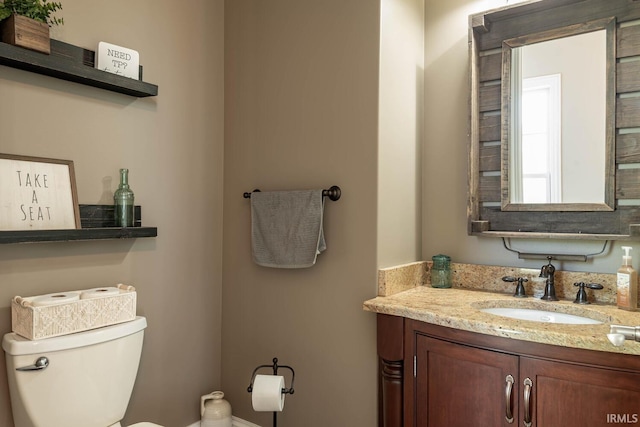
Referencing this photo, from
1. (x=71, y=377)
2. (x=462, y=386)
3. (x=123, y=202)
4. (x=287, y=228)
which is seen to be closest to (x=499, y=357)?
(x=462, y=386)

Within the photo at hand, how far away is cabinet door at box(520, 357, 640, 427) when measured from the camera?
1174mm

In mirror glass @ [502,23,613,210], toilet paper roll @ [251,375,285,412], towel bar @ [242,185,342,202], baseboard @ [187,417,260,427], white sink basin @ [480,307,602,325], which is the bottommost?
baseboard @ [187,417,260,427]

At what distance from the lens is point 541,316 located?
164 centimetres

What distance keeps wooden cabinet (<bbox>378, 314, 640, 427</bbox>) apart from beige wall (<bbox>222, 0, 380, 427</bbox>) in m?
0.21

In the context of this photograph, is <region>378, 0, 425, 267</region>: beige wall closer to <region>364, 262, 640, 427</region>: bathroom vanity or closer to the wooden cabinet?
<region>364, 262, 640, 427</region>: bathroom vanity

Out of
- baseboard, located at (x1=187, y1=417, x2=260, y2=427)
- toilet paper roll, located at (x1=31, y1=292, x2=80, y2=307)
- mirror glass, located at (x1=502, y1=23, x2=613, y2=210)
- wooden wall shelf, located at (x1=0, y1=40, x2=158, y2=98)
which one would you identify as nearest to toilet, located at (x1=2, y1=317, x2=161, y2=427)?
toilet paper roll, located at (x1=31, y1=292, x2=80, y2=307)

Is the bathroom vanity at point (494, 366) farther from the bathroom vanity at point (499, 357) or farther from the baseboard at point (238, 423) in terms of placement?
the baseboard at point (238, 423)

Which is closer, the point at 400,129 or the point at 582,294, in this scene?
the point at 582,294

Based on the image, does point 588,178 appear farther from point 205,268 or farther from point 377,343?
point 205,268

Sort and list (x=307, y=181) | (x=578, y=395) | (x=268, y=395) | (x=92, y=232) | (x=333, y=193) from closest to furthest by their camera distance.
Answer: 1. (x=578, y=395)
2. (x=92, y=232)
3. (x=268, y=395)
4. (x=333, y=193)
5. (x=307, y=181)

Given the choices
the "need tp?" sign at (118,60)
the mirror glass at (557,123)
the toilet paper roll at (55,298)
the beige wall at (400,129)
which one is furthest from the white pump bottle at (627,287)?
the "need tp?" sign at (118,60)

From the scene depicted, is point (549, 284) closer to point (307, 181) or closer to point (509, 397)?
point (509, 397)

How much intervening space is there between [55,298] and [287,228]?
0.90m

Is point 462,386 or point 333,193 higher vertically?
point 333,193
